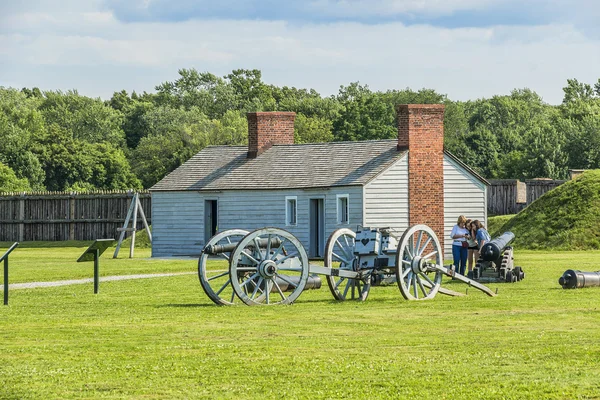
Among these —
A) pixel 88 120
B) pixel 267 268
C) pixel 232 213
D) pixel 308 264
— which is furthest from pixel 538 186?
pixel 88 120

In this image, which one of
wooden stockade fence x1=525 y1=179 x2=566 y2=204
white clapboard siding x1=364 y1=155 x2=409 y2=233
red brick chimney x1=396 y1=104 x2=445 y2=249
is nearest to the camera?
white clapboard siding x1=364 y1=155 x2=409 y2=233

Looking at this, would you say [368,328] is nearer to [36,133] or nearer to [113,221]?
[113,221]

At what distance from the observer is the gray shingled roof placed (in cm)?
4119

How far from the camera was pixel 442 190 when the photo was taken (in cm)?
4112

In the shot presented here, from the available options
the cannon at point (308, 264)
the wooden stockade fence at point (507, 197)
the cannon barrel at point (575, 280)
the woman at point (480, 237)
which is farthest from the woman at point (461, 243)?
the wooden stockade fence at point (507, 197)

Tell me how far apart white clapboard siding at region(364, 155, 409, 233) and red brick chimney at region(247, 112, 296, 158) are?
6.43 meters

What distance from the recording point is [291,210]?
42312 mm

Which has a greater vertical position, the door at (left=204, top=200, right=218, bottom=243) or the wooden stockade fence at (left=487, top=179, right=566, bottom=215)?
the wooden stockade fence at (left=487, top=179, right=566, bottom=215)

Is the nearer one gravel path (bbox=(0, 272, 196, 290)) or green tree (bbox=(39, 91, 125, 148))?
gravel path (bbox=(0, 272, 196, 290))

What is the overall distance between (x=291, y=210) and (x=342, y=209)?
2261mm

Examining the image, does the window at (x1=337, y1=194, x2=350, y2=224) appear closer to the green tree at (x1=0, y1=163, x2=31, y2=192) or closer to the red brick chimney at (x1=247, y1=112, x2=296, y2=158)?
the red brick chimney at (x1=247, y1=112, x2=296, y2=158)

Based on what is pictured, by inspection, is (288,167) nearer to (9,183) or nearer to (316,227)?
(316,227)

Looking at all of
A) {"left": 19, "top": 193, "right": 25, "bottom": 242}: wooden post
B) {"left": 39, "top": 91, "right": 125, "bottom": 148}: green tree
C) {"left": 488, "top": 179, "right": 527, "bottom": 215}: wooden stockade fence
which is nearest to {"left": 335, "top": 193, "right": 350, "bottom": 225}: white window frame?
{"left": 488, "top": 179, "right": 527, "bottom": 215}: wooden stockade fence

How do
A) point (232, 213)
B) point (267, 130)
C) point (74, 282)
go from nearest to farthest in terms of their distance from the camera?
point (74, 282) < point (232, 213) < point (267, 130)
